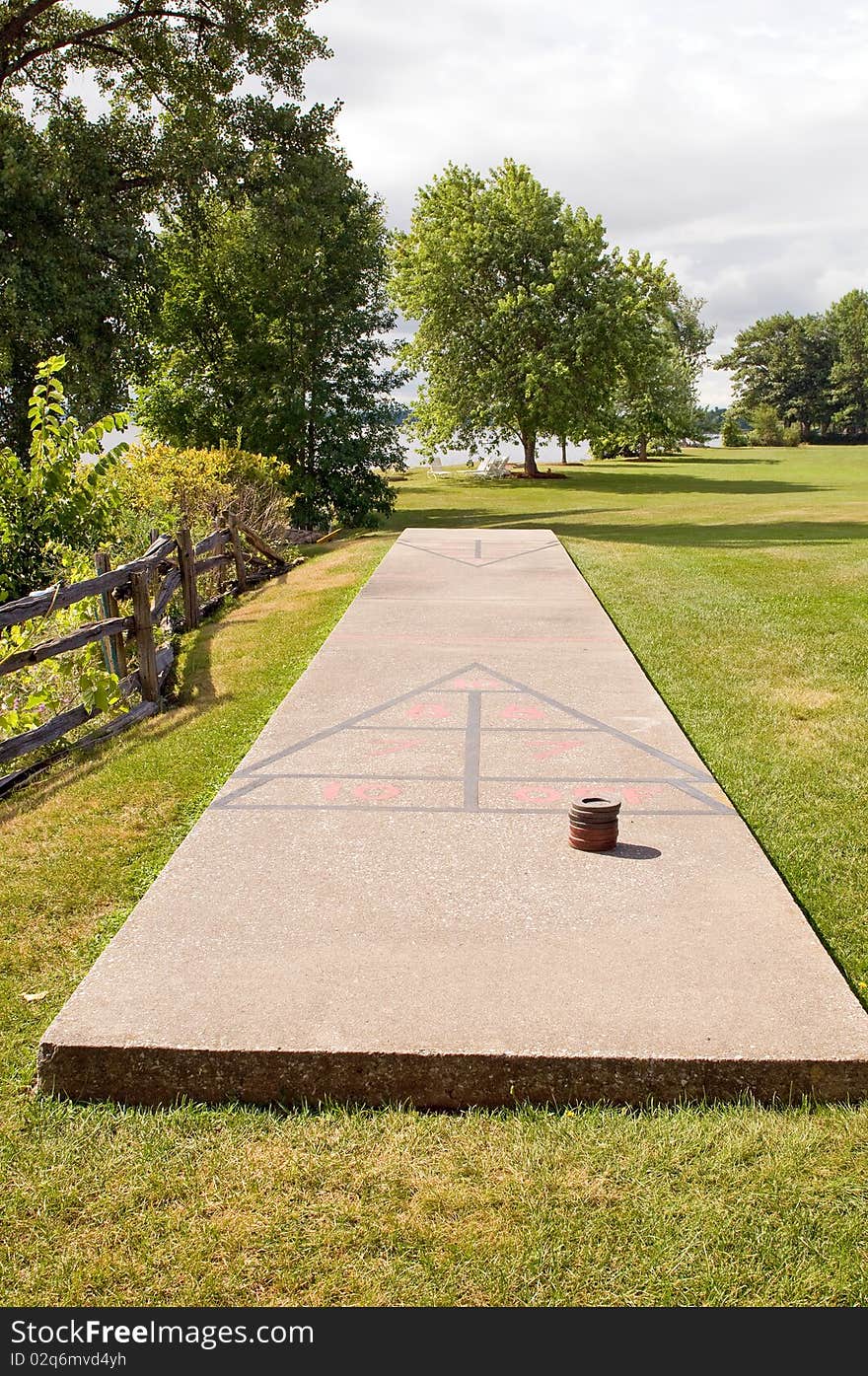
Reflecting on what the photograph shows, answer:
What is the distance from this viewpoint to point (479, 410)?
1715 inches

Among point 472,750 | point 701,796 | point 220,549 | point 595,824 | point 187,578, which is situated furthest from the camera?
point 220,549

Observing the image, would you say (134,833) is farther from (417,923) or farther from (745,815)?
(745,815)

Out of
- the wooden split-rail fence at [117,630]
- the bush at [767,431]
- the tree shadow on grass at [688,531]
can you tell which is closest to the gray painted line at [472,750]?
the wooden split-rail fence at [117,630]

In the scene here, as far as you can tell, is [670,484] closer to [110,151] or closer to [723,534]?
[723,534]

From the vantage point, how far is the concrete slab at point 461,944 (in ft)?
13.2

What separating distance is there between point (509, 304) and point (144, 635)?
3538 cm

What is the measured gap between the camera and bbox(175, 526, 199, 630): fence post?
1329 centimetres

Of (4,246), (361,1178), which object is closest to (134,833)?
(361,1178)

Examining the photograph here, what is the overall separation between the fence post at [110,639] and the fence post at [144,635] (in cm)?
31

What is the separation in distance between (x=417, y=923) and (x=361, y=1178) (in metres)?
1.55

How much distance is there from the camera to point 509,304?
41.3 m

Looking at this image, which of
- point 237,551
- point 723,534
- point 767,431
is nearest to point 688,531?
point 723,534

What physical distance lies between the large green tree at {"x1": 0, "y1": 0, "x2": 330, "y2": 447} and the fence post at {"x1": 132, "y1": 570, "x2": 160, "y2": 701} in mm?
11735

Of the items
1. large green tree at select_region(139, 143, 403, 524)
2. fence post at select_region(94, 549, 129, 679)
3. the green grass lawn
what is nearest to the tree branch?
large green tree at select_region(139, 143, 403, 524)
